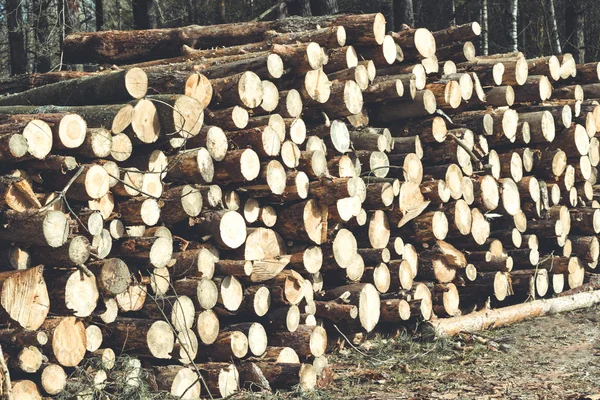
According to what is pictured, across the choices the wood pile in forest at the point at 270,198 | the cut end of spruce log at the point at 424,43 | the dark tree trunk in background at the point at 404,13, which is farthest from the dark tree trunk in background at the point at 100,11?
the cut end of spruce log at the point at 424,43

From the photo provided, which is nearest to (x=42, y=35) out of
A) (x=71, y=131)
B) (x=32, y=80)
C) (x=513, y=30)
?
(x=32, y=80)

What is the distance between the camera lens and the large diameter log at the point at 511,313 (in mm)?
7832

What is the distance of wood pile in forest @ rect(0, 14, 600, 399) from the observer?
5410 millimetres

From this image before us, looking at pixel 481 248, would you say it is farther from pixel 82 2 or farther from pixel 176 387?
pixel 82 2

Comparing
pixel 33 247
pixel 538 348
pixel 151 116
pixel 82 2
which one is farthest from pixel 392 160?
pixel 82 2

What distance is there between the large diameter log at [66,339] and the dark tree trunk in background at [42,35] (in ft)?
27.9

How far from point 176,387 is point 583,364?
3.29 meters

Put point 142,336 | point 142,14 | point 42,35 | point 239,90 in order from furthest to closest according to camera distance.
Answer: point 42,35, point 142,14, point 239,90, point 142,336

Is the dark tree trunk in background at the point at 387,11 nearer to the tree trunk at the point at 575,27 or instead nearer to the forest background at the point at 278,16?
the forest background at the point at 278,16

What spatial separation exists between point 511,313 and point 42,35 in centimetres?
1166

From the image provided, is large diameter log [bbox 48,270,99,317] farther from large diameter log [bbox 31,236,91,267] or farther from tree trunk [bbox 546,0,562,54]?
tree trunk [bbox 546,0,562,54]

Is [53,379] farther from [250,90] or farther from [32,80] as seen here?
[32,80]

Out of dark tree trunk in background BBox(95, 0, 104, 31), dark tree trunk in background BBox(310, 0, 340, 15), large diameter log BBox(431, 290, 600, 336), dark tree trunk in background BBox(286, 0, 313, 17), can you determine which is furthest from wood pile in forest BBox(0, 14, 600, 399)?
dark tree trunk in background BBox(95, 0, 104, 31)

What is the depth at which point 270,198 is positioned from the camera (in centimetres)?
673
